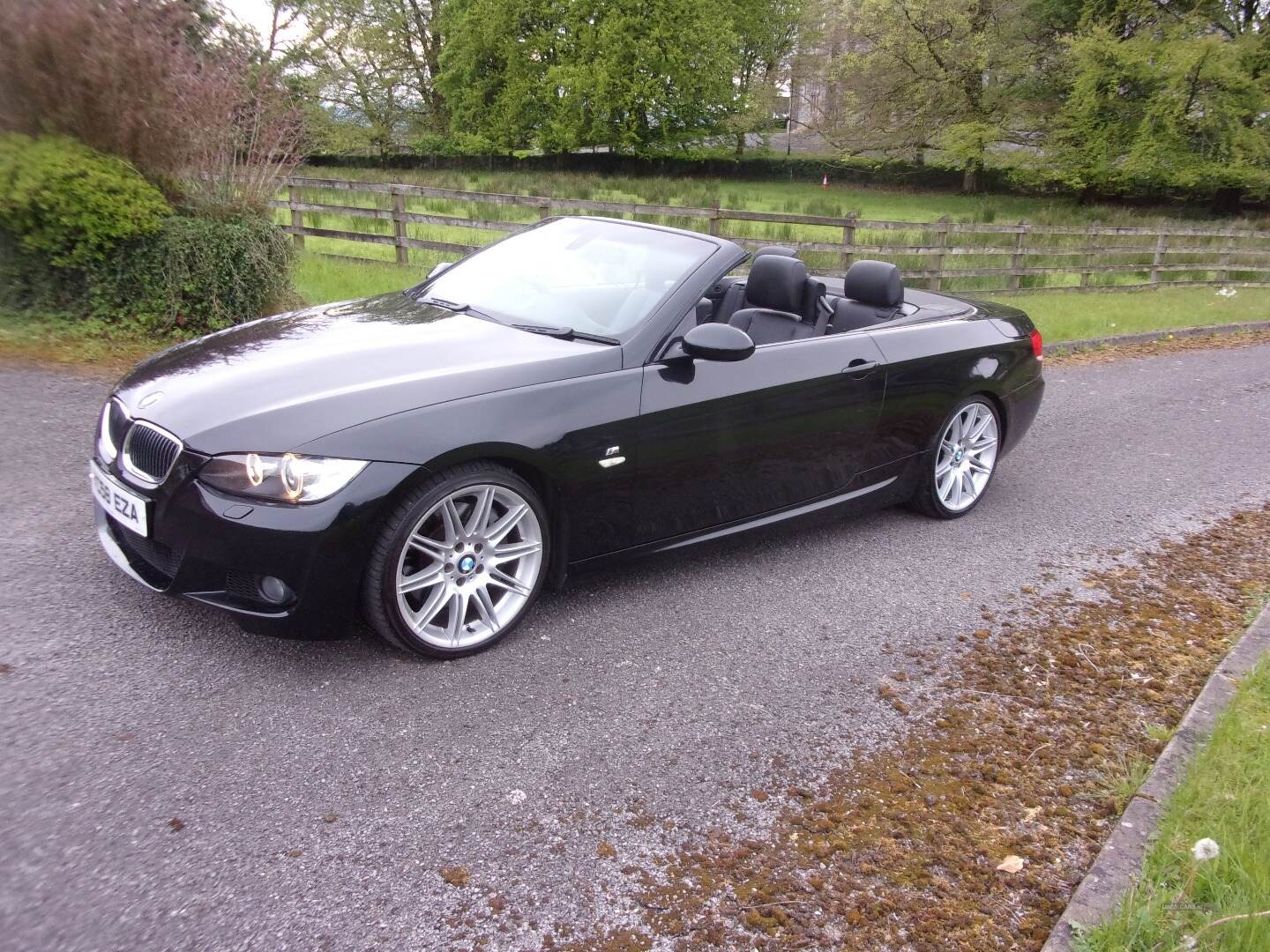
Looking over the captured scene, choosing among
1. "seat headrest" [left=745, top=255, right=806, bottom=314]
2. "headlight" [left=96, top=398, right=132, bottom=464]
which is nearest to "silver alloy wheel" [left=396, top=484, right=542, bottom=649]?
"headlight" [left=96, top=398, right=132, bottom=464]

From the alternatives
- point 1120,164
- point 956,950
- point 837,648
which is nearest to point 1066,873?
point 956,950

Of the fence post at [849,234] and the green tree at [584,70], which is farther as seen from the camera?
the green tree at [584,70]

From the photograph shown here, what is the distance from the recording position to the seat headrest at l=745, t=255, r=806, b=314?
481cm

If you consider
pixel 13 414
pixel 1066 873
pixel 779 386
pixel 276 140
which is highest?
pixel 276 140

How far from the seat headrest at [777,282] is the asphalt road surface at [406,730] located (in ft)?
4.01

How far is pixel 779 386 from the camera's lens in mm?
4117

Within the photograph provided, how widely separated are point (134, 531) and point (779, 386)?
2551 millimetres

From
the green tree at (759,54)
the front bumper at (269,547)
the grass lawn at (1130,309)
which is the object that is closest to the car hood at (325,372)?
the front bumper at (269,547)

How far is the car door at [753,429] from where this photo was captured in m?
3.78

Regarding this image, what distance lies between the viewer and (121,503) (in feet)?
10.6

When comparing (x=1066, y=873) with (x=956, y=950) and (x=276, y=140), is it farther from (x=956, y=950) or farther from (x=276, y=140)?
(x=276, y=140)

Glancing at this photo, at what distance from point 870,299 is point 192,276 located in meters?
5.24

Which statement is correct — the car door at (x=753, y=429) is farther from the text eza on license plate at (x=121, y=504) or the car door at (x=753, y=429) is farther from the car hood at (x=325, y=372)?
the text eza on license plate at (x=121, y=504)

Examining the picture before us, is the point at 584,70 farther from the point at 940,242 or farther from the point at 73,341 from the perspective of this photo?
the point at 73,341
